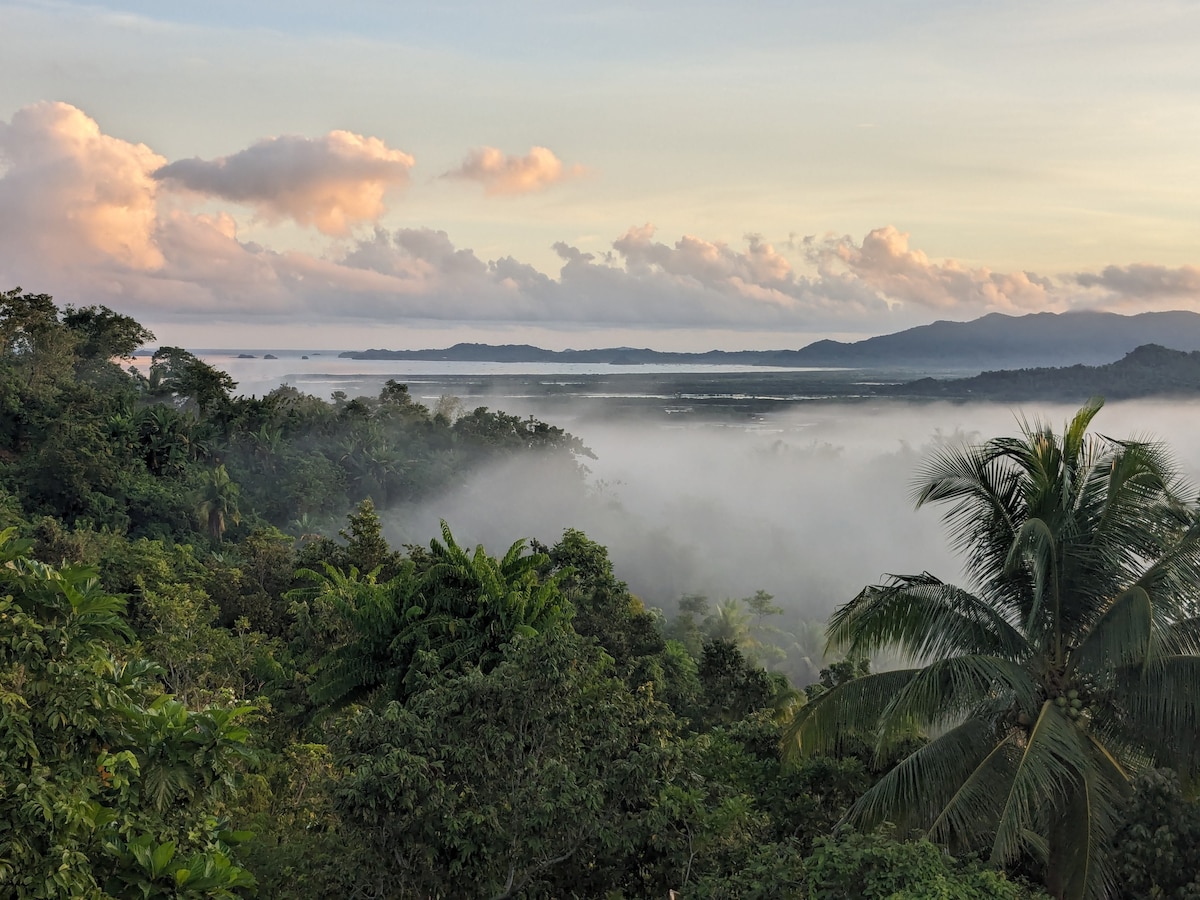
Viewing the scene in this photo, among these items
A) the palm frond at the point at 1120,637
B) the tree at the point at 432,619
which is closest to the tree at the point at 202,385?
the tree at the point at 432,619

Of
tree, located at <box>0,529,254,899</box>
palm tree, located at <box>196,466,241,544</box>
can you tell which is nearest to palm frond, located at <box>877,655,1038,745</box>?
tree, located at <box>0,529,254,899</box>

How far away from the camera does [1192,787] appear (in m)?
9.96

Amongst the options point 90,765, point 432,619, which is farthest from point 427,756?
point 432,619

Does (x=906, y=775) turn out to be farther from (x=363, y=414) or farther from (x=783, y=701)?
(x=363, y=414)

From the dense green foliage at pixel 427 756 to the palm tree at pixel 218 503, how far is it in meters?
21.4

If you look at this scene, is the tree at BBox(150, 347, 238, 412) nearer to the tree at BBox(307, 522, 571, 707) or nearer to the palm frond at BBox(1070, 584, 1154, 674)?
the tree at BBox(307, 522, 571, 707)

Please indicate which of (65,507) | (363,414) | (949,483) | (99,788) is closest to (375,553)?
(949,483)

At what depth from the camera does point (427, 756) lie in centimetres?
901

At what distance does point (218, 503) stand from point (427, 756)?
46.4m

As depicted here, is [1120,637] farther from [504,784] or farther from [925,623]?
[504,784]

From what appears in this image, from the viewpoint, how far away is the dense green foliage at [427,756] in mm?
6820

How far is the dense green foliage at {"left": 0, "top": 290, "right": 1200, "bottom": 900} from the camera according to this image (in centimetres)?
682

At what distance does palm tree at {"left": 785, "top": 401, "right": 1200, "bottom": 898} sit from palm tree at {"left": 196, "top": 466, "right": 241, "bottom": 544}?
45.2 m

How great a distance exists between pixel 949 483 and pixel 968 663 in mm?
2132
